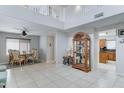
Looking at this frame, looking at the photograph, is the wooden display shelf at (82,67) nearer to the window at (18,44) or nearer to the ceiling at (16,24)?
the ceiling at (16,24)

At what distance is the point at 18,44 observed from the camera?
8.01 meters

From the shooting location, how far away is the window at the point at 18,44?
24.8ft

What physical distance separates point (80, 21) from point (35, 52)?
14.4ft

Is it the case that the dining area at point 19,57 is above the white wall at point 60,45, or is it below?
below

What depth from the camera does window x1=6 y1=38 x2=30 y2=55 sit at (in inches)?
298

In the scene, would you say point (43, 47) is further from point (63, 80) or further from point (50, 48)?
point (63, 80)

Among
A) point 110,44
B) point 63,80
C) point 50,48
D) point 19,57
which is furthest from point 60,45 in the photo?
point 110,44

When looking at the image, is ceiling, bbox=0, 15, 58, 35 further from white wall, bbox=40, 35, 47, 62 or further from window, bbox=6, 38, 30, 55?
white wall, bbox=40, 35, 47, 62

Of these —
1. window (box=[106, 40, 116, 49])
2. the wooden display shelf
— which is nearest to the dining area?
the wooden display shelf

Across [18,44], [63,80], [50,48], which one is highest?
[18,44]

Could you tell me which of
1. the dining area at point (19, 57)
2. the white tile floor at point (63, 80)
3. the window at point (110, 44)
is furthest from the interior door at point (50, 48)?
the window at point (110, 44)

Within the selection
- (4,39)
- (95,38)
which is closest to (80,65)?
A: (95,38)

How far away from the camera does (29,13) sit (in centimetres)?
410

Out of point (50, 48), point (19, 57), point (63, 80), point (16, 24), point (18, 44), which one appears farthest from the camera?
point (50, 48)
